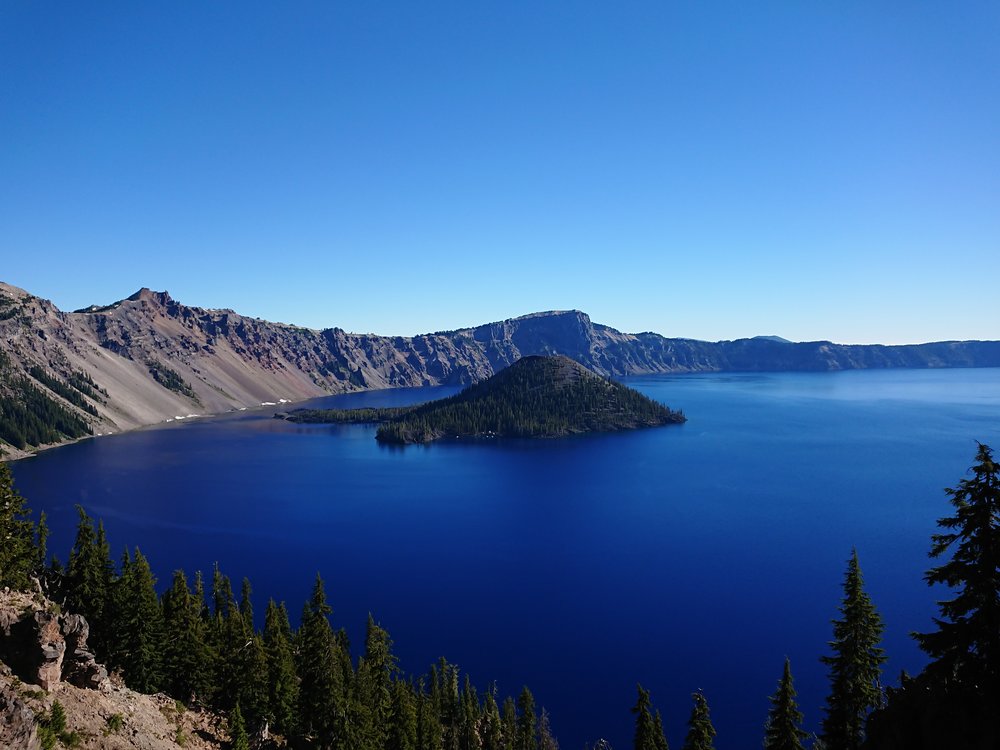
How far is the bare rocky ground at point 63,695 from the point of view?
28.9m

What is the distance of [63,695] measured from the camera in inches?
1378

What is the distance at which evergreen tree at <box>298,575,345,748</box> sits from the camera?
50.3m

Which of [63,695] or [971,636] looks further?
[63,695]

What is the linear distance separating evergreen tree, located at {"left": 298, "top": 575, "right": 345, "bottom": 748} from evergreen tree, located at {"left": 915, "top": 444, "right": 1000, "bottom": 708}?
145ft

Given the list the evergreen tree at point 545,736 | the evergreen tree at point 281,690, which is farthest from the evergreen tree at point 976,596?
the evergreen tree at point 545,736

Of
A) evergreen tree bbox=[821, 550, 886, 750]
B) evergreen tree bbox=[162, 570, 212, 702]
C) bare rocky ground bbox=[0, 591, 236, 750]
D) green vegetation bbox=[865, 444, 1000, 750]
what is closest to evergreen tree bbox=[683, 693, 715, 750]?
evergreen tree bbox=[821, 550, 886, 750]

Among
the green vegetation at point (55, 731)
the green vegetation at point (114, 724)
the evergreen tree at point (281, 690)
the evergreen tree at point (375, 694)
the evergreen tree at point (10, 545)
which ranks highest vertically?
the evergreen tree at point (10, 545)

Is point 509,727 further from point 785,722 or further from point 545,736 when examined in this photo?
point 785,722

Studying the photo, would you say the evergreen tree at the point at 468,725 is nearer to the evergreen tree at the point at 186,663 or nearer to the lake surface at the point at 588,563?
the lake surface at the point at 588,563

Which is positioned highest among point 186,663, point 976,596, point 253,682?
point 976,596

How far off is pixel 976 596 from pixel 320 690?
47020 millimetres

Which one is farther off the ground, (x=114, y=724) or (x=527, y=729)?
(x=114, y=724)

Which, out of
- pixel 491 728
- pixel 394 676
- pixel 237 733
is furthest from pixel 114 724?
pixel 394 676

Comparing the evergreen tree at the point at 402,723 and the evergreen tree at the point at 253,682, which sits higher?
the evergreen tree at the point at 253,682
